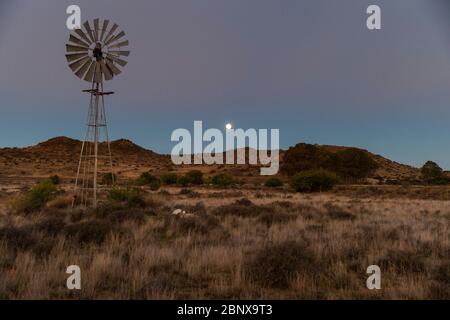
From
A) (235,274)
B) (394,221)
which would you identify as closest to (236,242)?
(235,274)

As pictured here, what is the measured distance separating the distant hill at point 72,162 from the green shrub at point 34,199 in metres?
47.6

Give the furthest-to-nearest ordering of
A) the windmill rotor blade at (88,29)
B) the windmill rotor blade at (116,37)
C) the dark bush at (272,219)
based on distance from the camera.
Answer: the windmill rotor blade at (116,37) < the windmill rotor blade at (88,29) < the dark bush at (272,219)

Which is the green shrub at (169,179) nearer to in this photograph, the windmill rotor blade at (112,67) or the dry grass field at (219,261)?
the windmill rotor blade at (112,67)

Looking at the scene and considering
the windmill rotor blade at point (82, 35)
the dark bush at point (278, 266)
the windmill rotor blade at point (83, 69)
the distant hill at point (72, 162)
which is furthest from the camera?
the distant hill at point (72, 162)

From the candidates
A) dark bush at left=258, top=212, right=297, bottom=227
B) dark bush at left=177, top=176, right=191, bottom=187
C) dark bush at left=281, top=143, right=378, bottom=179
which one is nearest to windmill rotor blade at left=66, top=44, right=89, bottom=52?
dark bush at left=258, top=212, right=297, bottom=227

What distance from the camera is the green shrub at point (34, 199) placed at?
54.3ft

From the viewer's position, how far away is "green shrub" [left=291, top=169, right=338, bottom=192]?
134 ft

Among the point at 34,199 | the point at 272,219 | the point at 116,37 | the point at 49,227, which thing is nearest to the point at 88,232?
the point at 49,227

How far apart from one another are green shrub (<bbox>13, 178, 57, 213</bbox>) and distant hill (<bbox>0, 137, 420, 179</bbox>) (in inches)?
1876

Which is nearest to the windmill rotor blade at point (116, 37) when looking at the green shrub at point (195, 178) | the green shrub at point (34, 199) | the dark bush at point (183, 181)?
the green shrub at point (34, 199)

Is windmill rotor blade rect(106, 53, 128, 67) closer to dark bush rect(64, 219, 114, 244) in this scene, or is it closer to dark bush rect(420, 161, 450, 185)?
dark bush rect(64, 219, 114, 244)

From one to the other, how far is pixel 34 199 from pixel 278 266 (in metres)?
15.0
